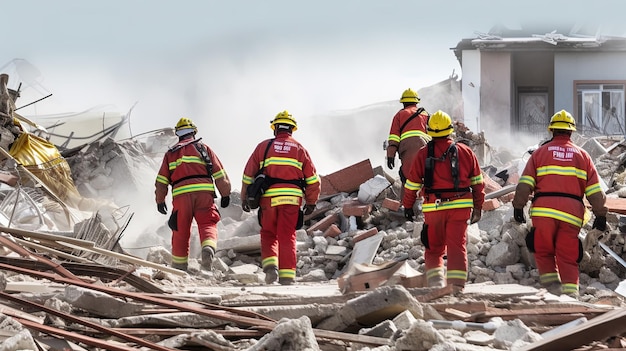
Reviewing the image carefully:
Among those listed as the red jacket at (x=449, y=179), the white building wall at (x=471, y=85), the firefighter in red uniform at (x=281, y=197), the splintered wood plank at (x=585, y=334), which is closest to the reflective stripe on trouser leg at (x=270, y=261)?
the firefighter in red uniform at (x=281, y=197)

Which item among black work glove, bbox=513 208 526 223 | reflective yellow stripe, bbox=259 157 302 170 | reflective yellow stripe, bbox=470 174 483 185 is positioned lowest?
black work glove, bbox=513 208 526 223

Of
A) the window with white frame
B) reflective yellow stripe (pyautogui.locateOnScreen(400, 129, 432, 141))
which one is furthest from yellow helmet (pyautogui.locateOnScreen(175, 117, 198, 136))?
the window with white frame

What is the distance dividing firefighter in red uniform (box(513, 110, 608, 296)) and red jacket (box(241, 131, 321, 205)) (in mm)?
2091

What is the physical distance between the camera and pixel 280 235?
9.94 metres

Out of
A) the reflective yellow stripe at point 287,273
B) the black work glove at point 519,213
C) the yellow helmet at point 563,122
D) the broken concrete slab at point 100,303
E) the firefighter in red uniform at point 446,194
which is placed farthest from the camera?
the reflective yellow stripe at point 287,273

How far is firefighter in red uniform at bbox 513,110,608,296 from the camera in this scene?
912cm

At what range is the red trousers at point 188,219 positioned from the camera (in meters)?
10.7

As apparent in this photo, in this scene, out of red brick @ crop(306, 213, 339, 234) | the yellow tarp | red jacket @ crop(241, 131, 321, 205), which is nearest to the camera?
red jacket @ crop(241, 131, 321, 205)

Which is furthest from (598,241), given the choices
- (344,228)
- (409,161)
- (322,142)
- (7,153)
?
(322,142)

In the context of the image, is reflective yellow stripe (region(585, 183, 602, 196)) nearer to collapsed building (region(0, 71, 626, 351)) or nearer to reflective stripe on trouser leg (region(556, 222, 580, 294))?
reflective stripe on trouser leg (region(556, 222, 580, 294))

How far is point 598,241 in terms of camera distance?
10633 mm

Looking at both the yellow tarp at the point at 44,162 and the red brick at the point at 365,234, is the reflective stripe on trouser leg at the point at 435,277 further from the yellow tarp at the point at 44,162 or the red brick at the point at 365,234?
the yellow tarp at the point at 44,162

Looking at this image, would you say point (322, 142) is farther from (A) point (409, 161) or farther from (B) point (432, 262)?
(B) point (432, 262)

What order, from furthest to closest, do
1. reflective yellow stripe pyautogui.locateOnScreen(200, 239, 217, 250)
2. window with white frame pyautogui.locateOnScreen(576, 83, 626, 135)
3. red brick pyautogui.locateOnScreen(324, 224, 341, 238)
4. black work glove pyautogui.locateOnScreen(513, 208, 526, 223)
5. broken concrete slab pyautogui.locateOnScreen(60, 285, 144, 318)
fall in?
window with white frame pyautogui.locateOnScreen(576, 83, 626, 135) → red brick pyautogui.locateOnScreen(324, 224, 341, 238) → reflective yellow stripe pyautogui.locateOnScreen(200, 239, 217, 250) → black work glove pyautogui.locateOnScreen(513, 208, 526, 223) → broken concrete slab pyautogui.locateOnScreen(60, 285, 144, 318)
